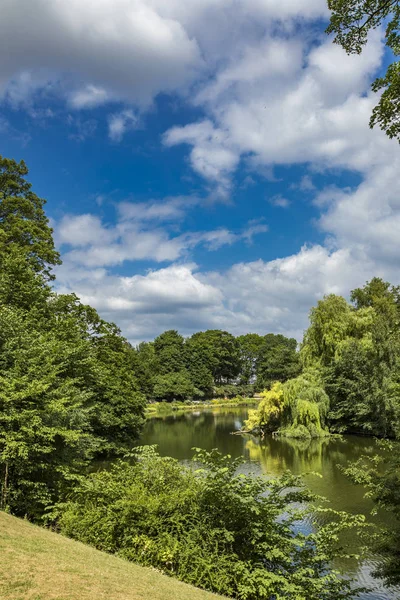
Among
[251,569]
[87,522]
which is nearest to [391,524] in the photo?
[251,569]

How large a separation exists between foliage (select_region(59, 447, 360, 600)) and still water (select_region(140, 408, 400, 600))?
1.25m

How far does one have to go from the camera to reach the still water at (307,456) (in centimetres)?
1003

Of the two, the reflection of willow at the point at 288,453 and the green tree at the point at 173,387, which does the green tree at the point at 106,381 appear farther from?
the green tree at the point at 173,387

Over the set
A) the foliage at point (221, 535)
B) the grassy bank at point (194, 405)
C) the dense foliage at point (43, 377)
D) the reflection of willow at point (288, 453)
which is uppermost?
the dense foliage at point (43, 377)

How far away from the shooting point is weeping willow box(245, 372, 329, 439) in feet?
97.6

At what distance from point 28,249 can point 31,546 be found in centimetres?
1692

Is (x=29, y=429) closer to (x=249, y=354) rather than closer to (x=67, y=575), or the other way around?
(x=67, y=575)

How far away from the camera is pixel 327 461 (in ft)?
71.1

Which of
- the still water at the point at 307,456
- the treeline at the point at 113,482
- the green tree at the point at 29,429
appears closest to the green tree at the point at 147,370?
the still water at the point at 307,456

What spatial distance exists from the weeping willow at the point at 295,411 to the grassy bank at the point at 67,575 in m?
24.2

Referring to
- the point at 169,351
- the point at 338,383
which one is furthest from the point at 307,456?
the point at 169,351

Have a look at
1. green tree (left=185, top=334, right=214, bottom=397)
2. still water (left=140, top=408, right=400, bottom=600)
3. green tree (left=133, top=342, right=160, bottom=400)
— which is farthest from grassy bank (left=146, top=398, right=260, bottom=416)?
still water (left=140, top=408, right=400, bottom=600)

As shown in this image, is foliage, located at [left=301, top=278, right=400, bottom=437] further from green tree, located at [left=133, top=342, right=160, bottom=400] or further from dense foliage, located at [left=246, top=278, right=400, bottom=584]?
green tree, located at [left=133, top=342, right=160, bottom=400]

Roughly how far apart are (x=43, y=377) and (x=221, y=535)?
6397mm
